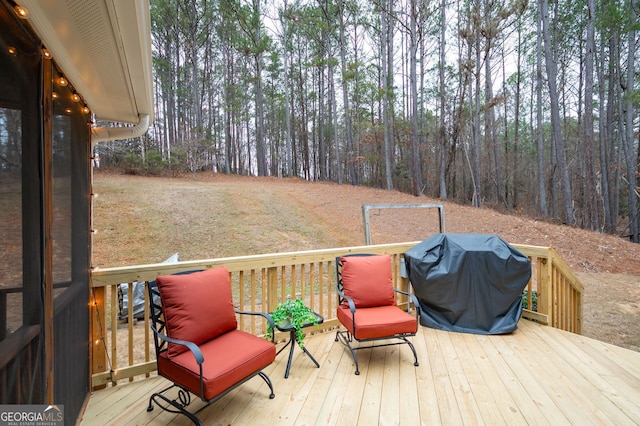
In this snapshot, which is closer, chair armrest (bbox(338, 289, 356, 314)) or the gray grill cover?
chair armrest (bbox(338, 289, 356, 314))

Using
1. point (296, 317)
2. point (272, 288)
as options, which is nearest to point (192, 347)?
point (296, 317)

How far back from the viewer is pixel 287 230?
768 cm

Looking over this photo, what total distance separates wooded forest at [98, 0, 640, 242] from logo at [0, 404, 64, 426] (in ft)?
36.2

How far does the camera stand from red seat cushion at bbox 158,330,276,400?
171 cm

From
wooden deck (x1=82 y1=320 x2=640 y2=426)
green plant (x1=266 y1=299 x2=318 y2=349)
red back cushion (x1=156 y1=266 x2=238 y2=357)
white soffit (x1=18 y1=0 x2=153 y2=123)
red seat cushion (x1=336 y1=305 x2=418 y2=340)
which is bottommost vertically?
wooden deck (x1=82 y1=320 x2=640 y2=426)

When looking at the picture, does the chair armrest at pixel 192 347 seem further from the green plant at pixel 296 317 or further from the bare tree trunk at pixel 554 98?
the bare tree trunk at pixel 554 98

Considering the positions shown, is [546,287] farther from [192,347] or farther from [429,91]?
[429,91]

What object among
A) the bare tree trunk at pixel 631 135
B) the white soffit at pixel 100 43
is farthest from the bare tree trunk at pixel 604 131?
the white soffit at pixel 100 43

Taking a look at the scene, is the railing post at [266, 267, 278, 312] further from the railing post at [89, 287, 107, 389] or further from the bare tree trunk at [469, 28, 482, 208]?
the bare tree trunk at [469, 28, 482, 208]

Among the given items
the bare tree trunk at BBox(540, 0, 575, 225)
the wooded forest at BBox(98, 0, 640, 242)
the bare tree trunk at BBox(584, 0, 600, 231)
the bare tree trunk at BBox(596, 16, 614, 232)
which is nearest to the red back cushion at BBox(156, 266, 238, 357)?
the wooded forest at BBox(98, 0, 640, 242)

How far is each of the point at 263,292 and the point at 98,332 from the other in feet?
4.22

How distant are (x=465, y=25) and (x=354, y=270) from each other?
1140 centimetres

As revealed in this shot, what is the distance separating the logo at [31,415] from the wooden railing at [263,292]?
0.74 metres

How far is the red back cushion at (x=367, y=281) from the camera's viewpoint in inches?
113
